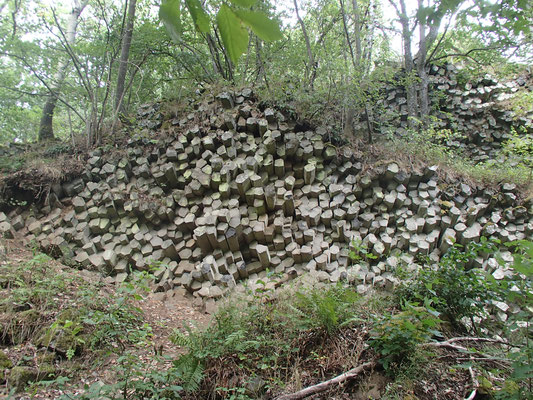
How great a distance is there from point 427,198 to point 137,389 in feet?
13.4

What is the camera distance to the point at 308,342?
2.32 meters

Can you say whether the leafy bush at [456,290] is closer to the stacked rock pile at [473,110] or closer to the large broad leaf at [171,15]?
the large broad leaf at [171,15]

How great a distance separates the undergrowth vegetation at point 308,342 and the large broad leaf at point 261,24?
1563mm

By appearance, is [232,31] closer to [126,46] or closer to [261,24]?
[261,24]

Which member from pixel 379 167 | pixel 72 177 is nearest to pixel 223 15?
pixel 379 167

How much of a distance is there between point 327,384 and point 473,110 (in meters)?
6.71

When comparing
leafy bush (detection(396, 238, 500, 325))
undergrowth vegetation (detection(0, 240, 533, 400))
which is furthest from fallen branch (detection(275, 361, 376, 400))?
leafy bush (detection(396, 238, 500, 325))

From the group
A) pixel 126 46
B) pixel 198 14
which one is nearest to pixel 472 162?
pixel 198 14

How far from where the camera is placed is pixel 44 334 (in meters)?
2.49

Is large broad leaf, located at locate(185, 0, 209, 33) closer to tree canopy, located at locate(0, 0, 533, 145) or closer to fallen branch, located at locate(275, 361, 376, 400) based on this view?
fallen branch, located at locate(275, 361, 376, 400)

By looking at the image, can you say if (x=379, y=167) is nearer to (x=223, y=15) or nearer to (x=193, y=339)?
(x=193, y=339)

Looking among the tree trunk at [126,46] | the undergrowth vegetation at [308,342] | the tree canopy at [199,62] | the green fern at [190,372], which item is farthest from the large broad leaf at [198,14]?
the tree trunk at [126,46]

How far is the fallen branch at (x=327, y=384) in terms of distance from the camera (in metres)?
1.88

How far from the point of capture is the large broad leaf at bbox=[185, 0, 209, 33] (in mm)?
979
